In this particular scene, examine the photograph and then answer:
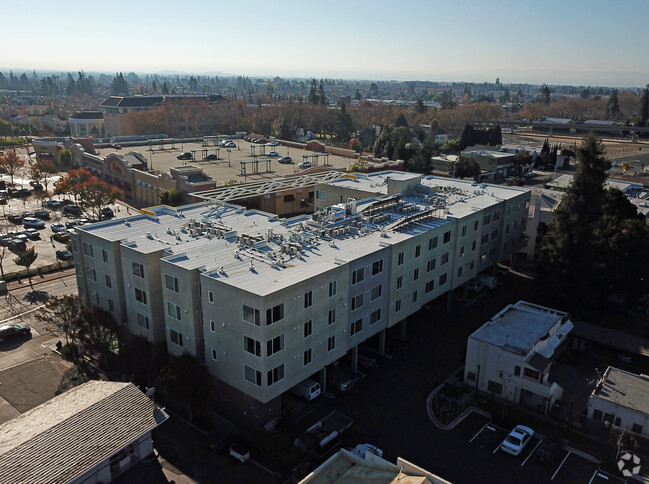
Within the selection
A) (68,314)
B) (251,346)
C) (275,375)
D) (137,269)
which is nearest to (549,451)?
(275,375)

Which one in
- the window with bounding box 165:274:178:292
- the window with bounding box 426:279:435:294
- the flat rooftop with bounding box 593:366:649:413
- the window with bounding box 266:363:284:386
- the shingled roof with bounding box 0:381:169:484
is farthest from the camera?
the window with bounding box 426:279:435:294

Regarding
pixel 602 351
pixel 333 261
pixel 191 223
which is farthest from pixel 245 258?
pixel 602 351

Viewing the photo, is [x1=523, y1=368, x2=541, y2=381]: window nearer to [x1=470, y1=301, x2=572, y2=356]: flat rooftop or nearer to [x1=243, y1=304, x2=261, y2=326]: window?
[x1=470, y1=301, x2=572, y2=356]: flat rooftop

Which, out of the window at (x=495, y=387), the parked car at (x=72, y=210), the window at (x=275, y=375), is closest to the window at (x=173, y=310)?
the window at (x=275, y=375)

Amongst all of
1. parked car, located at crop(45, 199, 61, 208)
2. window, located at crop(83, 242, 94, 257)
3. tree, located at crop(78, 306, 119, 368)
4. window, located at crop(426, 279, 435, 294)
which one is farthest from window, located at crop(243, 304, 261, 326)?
parked car, located at crop(45, 199, 61, 208)

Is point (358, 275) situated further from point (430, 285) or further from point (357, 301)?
point (430, 285)

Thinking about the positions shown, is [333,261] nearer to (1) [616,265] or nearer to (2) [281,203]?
(1) [616,265]
